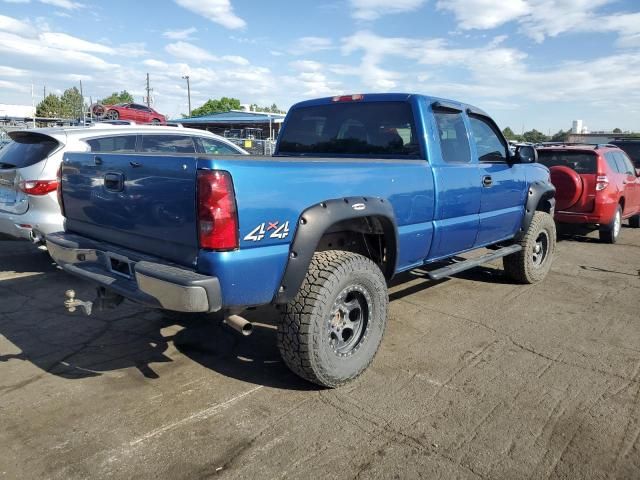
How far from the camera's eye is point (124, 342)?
4086 millimetres

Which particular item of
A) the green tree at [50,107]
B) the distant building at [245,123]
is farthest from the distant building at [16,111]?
the distant building at [245,123]

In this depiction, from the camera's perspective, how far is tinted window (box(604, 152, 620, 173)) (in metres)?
8.62

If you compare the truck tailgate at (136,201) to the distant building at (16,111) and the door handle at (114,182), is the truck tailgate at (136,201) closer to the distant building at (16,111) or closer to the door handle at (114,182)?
the door handle at (114,182)

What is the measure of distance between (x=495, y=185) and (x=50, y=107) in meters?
75.3

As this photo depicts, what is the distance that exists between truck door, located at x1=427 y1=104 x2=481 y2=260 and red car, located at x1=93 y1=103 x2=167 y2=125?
25.1 meters

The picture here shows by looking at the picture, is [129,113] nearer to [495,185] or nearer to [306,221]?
[495,185]

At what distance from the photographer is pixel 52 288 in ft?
17.9

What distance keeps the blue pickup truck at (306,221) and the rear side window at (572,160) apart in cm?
425

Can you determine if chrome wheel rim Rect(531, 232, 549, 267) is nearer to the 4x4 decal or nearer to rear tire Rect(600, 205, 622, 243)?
rear tire Rect(600, 205, 622, 243)

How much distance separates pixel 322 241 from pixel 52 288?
136 inches

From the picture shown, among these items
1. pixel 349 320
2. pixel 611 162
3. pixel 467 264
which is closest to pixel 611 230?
pixel 611 162

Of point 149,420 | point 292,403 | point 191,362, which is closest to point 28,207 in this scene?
point 191,362

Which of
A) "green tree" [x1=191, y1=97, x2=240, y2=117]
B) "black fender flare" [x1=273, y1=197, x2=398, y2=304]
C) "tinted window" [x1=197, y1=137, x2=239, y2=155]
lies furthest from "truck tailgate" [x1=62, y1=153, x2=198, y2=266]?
"green tree" [x1=191, y1=97, x2=240, y2=117]

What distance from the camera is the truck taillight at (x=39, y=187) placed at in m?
5.44
